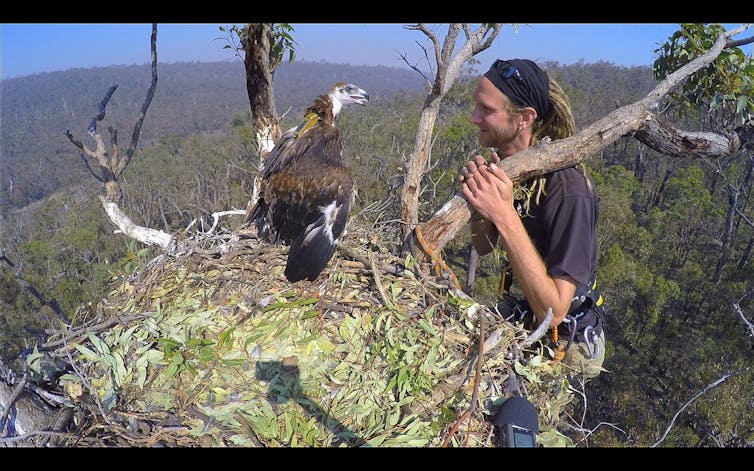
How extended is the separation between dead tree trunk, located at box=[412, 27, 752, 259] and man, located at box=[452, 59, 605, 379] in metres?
0.11

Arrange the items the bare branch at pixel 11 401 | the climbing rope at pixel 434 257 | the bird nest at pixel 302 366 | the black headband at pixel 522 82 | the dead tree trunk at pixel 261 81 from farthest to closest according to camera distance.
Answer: the dead tree trunk at pixel 261 81 < the climbing rope at pixel 434 257 < the black headband at pixel 522 82 < the bird nest at pixel 302 366 < the bare branch at pixel 11 401

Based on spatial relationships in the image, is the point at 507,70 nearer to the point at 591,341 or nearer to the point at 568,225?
the point at 568,225

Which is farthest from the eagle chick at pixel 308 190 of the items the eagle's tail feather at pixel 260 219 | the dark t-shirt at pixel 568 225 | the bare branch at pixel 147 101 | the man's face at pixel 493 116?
the bare branch at pixel 147 101

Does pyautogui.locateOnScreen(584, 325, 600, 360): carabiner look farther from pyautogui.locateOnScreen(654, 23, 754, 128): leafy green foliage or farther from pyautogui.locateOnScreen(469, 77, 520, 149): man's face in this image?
pyautogui.locateOnScreen(654, 23, 754, 128): leafy green foliage

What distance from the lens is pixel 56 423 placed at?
2.22m

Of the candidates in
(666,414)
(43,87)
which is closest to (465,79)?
(666,414)

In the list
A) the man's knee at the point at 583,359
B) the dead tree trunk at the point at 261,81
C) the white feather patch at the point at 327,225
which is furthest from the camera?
the dead tree trunk at the point at 261,81

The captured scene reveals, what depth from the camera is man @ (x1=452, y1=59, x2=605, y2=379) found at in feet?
7.92

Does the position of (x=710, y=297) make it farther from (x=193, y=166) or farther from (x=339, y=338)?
(x=193, y=166)

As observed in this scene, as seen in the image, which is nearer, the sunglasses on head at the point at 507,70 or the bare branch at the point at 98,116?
the sunglasses on head at the point at 507,70

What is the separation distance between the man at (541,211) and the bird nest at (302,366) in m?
0.30

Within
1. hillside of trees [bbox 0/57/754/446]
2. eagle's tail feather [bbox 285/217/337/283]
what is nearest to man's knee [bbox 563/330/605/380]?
hillside of trees [bbox 0/57/754/446]

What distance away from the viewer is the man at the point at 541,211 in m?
2.41

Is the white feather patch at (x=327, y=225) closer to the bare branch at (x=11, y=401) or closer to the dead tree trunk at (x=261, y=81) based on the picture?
the dead tree trunk at (x=261, y=81)
